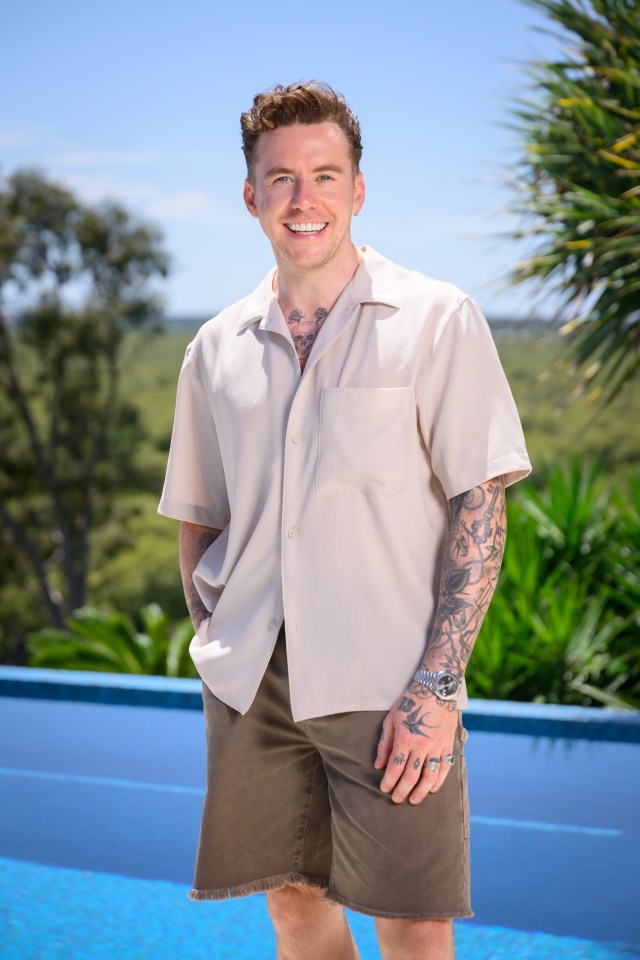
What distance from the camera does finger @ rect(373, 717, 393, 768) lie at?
156 centimetres

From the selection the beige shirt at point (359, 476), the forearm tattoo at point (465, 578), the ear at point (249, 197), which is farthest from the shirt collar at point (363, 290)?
the forearm tattoo at point (465, 578)

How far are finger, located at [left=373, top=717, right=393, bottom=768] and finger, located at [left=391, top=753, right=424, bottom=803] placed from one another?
0.11 feet

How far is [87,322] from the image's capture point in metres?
20.3

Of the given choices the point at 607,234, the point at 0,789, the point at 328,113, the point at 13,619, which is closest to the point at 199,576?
the point at 328,113

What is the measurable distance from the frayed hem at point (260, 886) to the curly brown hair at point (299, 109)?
1.09 meters

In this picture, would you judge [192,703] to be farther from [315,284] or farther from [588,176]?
[315,284]

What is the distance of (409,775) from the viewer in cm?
154

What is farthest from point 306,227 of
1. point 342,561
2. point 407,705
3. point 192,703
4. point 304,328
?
point 192,703

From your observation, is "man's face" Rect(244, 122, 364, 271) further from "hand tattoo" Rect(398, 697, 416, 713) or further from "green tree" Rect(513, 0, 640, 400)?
"green tree" Rect(513, 0, 640, 400)

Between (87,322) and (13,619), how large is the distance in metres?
5.33

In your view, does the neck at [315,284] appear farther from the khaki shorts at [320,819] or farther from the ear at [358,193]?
the khaki shorts at [320,819]

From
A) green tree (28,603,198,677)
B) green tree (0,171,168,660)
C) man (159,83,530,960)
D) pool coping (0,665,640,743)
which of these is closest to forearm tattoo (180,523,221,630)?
man (159,83,530,960)

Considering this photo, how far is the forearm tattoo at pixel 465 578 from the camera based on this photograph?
5.16 ft

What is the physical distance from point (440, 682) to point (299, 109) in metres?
0.83
